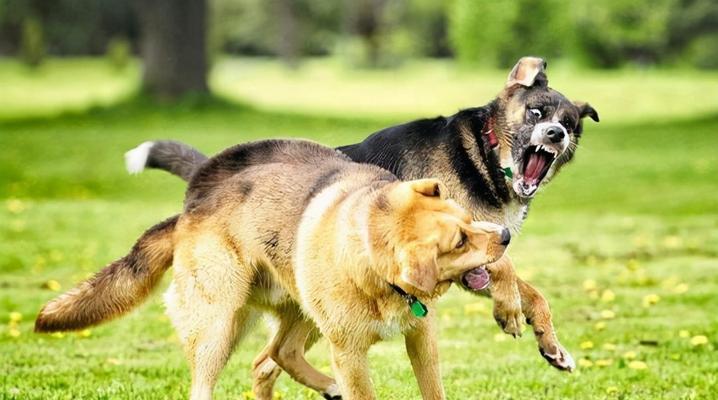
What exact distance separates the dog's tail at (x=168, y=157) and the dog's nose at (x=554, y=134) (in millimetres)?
2100

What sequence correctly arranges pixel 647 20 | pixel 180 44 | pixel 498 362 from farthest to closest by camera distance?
1. pixel 647 20
2. pixel 180 44
3. pixel 498 362

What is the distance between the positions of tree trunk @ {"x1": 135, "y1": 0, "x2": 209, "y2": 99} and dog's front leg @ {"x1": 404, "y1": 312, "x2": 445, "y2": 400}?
2506cm

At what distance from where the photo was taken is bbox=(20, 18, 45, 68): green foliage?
52719 mm

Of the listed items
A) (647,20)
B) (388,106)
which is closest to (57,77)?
(388,106)

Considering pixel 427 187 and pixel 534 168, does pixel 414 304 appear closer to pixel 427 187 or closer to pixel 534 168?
pixel 427 187

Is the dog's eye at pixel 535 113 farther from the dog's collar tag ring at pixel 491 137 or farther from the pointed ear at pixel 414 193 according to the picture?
the pointed ear at pixel 414 193

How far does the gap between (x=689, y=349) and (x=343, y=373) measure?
174 inches

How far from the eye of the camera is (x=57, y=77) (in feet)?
167

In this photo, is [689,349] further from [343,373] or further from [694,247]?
[694,247]

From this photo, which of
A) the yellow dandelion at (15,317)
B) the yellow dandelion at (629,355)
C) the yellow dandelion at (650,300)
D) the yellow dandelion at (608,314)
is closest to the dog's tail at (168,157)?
the yellow dandelion at (629,355)

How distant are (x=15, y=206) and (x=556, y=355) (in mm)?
14220

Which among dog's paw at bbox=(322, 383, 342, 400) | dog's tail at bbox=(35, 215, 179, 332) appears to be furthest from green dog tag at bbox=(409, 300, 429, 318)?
dog's tail at bbox=(35, 215, 179, 332)

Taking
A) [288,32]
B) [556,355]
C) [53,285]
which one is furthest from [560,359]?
[288,32]

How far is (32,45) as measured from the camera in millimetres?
52750
